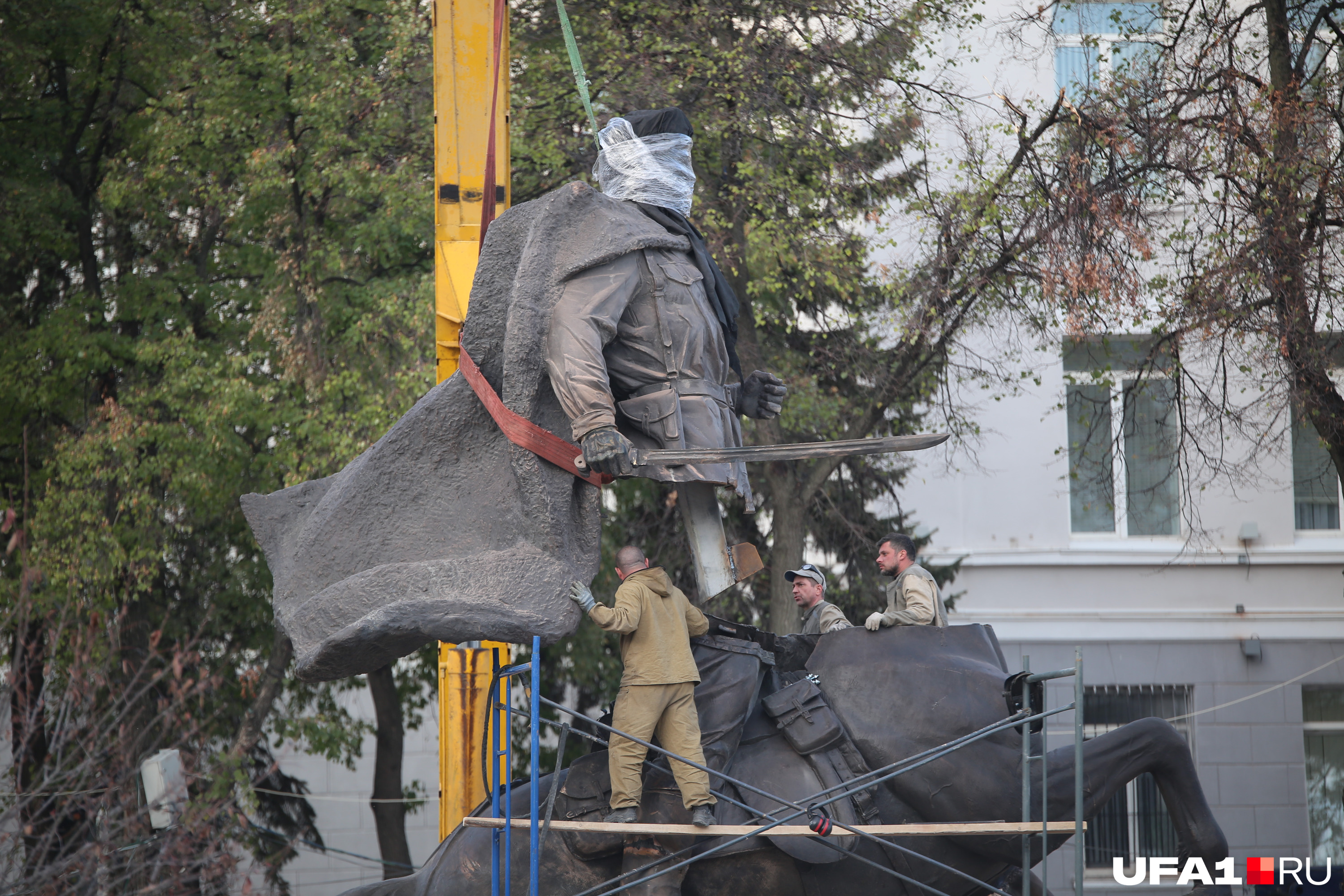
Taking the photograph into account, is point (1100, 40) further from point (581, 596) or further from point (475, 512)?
point (581, 596)

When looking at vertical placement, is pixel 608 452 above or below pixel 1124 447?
below

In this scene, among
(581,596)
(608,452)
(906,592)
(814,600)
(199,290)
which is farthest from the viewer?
(199,290)

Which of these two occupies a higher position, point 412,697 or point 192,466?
point 192,466

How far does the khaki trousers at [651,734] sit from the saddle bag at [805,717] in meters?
0.39

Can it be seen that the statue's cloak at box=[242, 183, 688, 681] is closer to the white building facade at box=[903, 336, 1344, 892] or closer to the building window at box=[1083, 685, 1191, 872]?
the white building facade at box=[903, 336, 1344, 892]

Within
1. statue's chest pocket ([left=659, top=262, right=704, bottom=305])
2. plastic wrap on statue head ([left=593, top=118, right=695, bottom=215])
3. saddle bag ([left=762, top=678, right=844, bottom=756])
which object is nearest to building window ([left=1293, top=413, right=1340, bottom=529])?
saddle bag ([left=762, top=678, right=844, bottom=756])

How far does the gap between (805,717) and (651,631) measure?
73 centimetres

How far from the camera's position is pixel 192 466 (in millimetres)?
11773

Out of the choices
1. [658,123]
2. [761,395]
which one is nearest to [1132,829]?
[761,395]

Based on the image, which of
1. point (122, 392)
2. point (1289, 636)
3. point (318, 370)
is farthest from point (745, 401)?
point (1289, 636)

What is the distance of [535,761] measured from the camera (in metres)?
5.04

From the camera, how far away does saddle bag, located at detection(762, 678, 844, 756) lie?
554 centimetres

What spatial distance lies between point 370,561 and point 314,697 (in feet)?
36.1

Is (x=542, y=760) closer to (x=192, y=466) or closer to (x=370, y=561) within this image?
(x=192, y=466)
